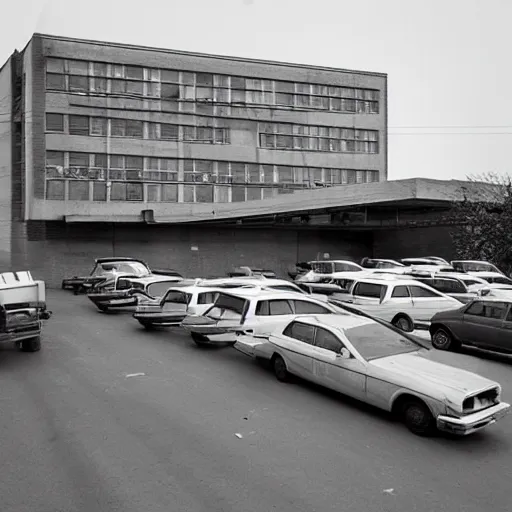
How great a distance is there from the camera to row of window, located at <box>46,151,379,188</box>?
33156mm

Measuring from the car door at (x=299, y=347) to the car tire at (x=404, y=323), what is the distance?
605 centimetres

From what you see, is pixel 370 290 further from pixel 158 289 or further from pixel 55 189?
pixel 55 189

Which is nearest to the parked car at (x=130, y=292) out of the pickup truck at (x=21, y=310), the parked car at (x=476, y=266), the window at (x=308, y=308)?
the pickup truck at (x=21, y=310)

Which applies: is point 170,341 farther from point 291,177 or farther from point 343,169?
point 343,169

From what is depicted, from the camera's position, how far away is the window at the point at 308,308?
1196cm

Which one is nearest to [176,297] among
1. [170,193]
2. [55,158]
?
[170,193]

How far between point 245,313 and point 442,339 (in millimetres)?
4736

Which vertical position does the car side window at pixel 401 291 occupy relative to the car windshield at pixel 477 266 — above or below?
below

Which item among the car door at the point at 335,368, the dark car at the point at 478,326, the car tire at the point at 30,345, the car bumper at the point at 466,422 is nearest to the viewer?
the car bumper at the point at 466,422

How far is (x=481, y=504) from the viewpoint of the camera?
5.03m

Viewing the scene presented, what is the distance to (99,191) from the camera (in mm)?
33719

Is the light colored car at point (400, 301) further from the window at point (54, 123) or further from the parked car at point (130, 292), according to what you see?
the window at point (54, 123)

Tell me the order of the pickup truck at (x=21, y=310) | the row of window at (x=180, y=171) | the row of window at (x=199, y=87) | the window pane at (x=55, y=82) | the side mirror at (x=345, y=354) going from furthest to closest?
the row of window at (x=199, y=87), the row of window at (x=180, y=171), the window pane at (x=55, y=82), the pickup truck at (x=21, y=310), the side mirror at (x=345, y=354)

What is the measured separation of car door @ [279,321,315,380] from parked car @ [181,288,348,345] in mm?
1738
